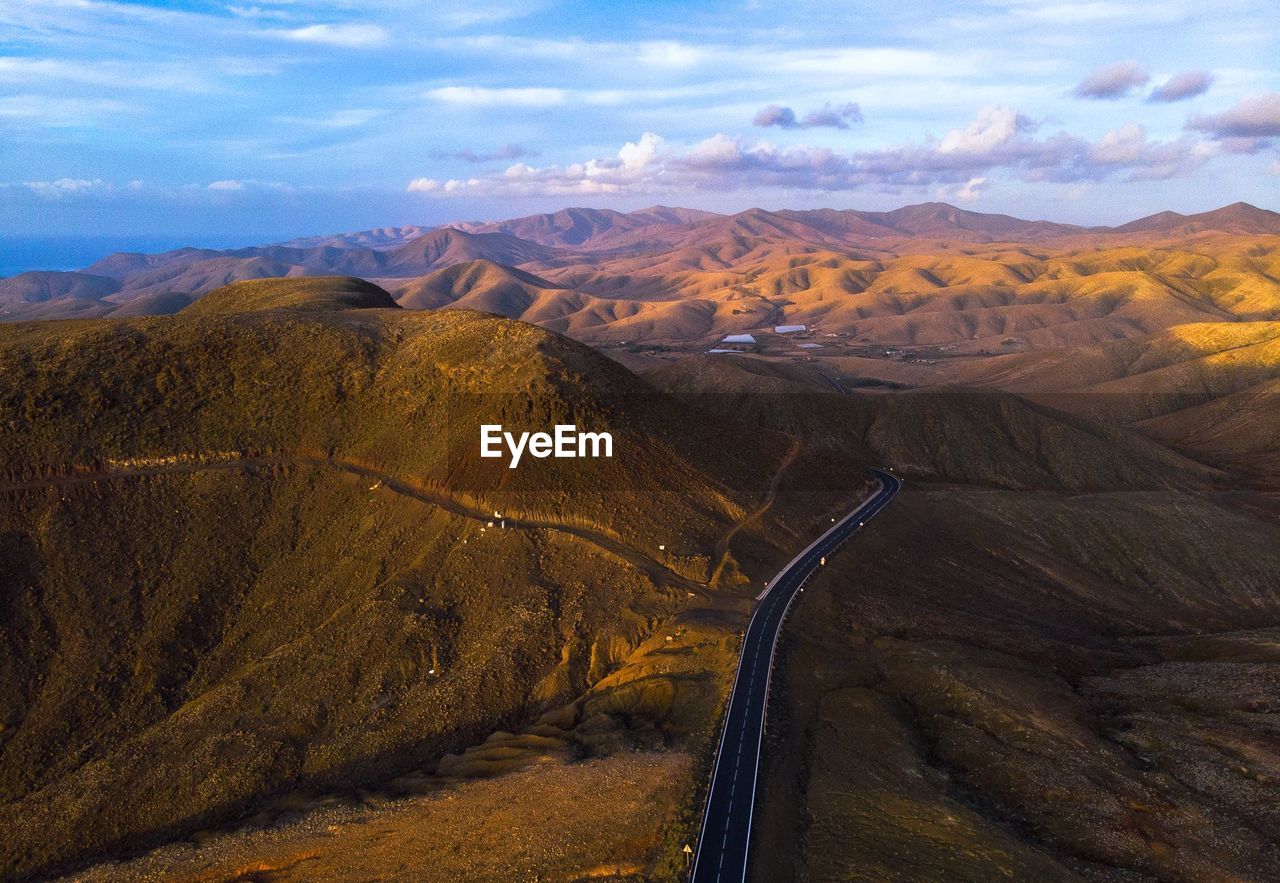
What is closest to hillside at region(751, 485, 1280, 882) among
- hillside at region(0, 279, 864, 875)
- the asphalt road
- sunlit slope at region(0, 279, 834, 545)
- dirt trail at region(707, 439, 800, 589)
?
the asphalt road

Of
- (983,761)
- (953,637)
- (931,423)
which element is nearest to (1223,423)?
(931,423)

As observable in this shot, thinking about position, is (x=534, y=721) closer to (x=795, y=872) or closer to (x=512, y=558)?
(x=512, y=558)

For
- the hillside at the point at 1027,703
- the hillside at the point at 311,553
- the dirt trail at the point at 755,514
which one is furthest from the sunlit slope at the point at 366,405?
the hillside at the point at 1027,703

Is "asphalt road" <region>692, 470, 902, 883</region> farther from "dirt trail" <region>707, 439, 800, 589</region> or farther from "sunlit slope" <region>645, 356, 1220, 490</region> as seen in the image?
"sunlit slope" <region>645, 356, 1220, 490</region>

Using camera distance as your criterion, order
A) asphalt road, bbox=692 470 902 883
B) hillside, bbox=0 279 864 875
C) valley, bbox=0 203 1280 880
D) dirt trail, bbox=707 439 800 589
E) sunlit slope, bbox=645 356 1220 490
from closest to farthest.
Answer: asphalt road, bbox=692 470 902 883 < valley, bbox=0 203 1280 880 < hillside, bbox=0 279 864 875 < dirt trail, bbox=707 439 800 589 < sunlit slope, bbox=645 356 1220 490

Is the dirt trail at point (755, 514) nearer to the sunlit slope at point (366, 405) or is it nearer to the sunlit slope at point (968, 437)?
the sunlit slope at point (366, 405)

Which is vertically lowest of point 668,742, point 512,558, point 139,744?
point 139,744

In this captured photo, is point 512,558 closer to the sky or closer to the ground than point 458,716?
closer to the sky
